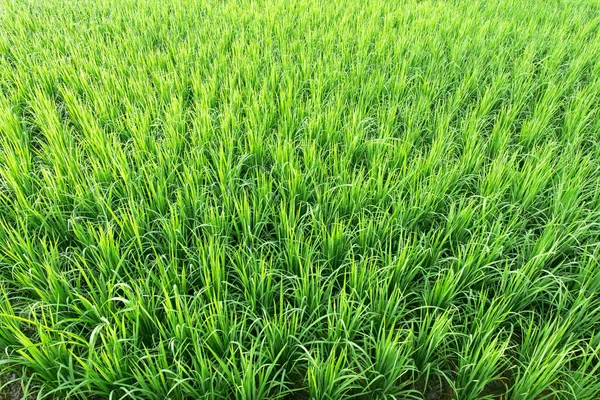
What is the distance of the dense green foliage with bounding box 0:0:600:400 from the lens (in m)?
1.12

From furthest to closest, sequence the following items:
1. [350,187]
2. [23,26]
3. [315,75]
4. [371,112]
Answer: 1. [23,26]
2. [315,75]
3. [371,112]
4. [350,187]

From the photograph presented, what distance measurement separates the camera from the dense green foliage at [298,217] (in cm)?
112

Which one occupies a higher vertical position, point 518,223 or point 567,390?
point 518,223

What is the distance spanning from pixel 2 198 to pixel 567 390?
2093mm

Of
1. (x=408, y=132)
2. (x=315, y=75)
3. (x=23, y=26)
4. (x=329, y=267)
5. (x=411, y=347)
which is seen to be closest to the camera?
(x=411, y=347)

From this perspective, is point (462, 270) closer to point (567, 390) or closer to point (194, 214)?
point (567, 390)

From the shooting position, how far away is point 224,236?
1431 millimetres

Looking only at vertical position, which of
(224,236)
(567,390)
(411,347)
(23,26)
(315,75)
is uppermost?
(23,26)

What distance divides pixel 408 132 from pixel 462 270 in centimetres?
88

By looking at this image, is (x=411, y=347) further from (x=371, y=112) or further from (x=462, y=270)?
(x=371, y=112)

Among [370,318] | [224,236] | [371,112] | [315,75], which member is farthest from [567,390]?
[315,75]

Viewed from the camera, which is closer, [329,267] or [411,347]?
[411,347]

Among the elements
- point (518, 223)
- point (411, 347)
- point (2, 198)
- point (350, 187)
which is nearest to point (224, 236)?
point (350, 187)

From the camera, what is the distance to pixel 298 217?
5.05 ft
